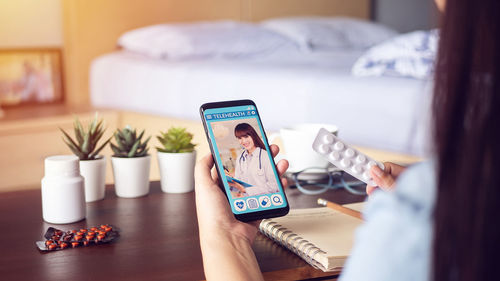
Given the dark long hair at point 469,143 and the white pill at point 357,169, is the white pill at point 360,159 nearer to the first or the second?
the white pill at point 357,169

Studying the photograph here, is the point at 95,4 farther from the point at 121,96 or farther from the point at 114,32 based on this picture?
the point at 121,96

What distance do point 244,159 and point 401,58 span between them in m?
1.35

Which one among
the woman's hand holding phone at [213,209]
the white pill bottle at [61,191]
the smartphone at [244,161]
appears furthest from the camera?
the white pill bottle at [61,191]

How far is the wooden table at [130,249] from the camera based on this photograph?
0.74 meters

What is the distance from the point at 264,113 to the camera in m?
2.35

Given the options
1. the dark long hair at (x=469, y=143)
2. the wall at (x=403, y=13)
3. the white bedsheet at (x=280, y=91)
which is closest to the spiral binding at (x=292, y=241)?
the dark long hair at (x=469, y=143)

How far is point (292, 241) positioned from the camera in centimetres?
80

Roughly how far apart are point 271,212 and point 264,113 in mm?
1513

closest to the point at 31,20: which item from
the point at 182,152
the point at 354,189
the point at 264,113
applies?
the point at 264,113

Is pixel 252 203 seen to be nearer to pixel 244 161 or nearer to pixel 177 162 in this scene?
pixel 244 161

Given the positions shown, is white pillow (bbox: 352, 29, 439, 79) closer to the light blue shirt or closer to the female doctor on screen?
the female doctor on screen

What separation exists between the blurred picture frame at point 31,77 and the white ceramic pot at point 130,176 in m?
1.76

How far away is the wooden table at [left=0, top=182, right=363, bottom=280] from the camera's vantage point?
0.74m

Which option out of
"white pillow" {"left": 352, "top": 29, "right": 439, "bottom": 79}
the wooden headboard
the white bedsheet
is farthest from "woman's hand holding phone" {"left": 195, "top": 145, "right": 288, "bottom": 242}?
the wooden headboard
